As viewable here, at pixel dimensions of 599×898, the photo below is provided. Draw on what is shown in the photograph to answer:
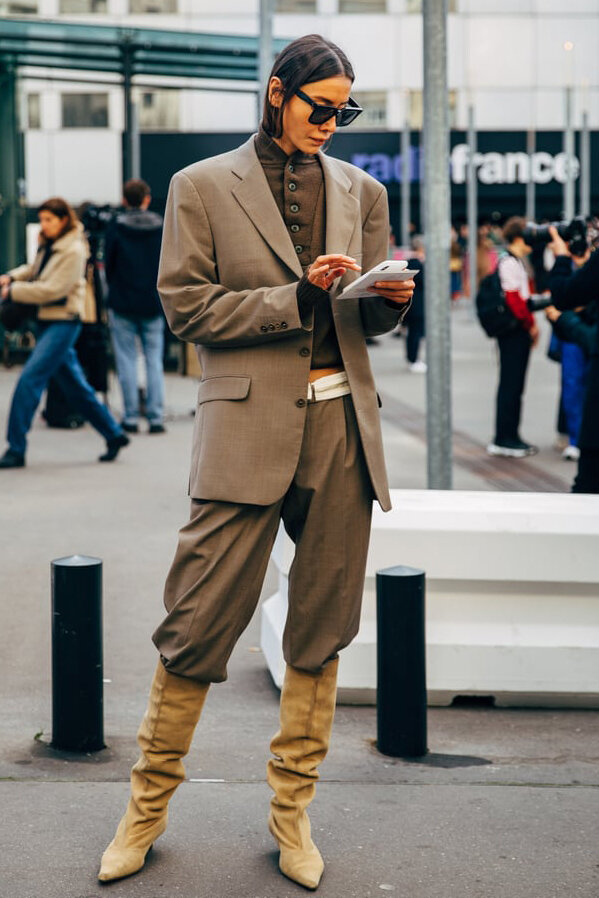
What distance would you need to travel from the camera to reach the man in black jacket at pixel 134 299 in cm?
1171

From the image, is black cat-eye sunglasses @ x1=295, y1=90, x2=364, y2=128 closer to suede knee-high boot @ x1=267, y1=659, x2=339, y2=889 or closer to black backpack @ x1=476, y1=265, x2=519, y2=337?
suede knee-high boot @ x1=267, y1=659, x2=339, y2=889

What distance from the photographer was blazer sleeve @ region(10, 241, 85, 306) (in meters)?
9.90

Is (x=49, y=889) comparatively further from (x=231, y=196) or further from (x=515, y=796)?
(x=231, y=196)

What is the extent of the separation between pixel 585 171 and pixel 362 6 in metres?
7.20

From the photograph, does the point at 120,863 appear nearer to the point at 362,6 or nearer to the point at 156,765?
the point at 156,765

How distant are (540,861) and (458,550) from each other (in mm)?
1496

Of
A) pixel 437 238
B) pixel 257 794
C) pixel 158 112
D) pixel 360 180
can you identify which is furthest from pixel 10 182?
pixel 158 112

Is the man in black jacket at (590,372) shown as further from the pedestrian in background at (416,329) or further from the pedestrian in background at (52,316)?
the pedestrian in background at (416,329)

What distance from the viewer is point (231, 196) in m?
3.41

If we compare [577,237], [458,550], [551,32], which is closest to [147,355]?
[577,237]

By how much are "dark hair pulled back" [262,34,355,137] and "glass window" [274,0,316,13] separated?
31654mm

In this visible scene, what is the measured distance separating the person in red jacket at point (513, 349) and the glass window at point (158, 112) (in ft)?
78.4

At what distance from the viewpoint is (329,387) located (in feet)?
11.5

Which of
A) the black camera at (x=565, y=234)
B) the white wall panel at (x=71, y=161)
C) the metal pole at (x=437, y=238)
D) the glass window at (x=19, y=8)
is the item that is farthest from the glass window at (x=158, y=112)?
the metal pole at (x=437, y=238)
